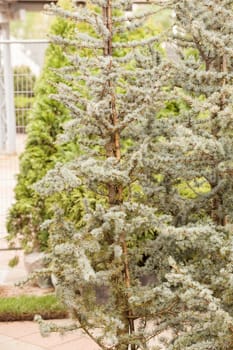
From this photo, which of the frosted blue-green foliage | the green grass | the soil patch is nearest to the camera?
the frosted blue-green foliage

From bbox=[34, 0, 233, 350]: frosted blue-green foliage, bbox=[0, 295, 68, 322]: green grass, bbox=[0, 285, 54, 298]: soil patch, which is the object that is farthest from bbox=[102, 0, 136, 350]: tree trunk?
bbox=[0, 285, 54, 298]: soil patch

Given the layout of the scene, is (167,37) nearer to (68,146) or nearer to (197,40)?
(197,40)

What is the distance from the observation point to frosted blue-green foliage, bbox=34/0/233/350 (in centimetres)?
373

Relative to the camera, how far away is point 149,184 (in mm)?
4199

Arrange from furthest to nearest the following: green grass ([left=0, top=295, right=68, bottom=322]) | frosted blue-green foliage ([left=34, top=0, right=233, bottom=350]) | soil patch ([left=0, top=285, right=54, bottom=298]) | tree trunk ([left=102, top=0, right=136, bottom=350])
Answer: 1. soil patch ([left=0, top=285, right=54, bottom=298])
2. green grass ([left=0, top=295, right=68, bottom=322])
3. tree trunk ([left=102, top=0, right=136, bottom=350])
4. frosted blue-green foliage ([left=34, top=0, right=233, bottom=350])

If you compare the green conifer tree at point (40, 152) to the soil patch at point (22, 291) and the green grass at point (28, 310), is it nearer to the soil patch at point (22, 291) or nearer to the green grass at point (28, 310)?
the soil patch at point (22, 291)

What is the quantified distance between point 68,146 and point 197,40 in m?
3.02

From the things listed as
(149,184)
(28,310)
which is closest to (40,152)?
(28,310)

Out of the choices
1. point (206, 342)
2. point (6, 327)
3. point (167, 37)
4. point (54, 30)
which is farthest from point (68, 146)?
point (206, 342)

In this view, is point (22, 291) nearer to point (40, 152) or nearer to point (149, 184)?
point (40, 152)

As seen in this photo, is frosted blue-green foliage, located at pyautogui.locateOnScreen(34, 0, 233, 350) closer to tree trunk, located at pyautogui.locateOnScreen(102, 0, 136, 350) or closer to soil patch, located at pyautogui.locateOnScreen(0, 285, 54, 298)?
tree trunk, located at pyautogui.locateOnScreen(102, 0, 136, 350)

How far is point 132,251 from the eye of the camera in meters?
4.18

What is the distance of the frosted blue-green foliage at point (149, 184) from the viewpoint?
373 cm

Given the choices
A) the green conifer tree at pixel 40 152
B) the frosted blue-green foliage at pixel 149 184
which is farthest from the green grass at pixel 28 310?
the frosted blue-green foliage at pixel 149 184
